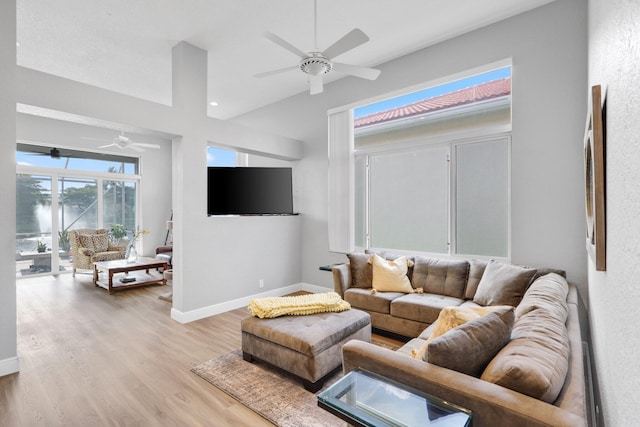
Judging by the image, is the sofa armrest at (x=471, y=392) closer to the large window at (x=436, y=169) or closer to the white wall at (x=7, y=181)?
the large window at (x=436, y=169)

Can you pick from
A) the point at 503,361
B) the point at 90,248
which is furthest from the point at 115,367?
the point at 90,248

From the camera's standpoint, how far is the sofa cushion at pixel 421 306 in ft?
9.61

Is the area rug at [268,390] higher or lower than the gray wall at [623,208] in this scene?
lower

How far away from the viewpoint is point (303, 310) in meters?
2.73

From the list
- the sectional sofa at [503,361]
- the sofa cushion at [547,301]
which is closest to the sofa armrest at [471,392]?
the sectional sofa at [503,361]

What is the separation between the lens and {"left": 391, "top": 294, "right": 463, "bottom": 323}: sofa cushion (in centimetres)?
293

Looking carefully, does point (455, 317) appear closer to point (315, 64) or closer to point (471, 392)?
point (471, 392)

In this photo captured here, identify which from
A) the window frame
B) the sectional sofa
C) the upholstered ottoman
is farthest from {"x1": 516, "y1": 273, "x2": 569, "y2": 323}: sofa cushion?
the upholstered ottoman

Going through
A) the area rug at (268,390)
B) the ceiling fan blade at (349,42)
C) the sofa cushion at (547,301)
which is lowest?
the area rug at (268,390)

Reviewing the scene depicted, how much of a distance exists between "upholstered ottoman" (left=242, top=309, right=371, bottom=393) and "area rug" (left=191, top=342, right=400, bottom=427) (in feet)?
0.34

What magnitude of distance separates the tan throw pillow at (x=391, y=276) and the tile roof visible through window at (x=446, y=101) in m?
1.92

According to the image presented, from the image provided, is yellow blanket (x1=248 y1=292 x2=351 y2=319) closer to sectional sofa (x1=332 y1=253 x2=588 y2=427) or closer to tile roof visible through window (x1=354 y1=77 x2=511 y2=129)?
sectional sofa (x1=332 y1=253 x2=588 y2=427)

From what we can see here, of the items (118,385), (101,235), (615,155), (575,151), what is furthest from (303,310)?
(101,235)

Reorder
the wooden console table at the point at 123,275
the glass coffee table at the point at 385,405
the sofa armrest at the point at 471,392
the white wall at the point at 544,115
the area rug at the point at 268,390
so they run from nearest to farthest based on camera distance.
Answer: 1. the sofa armrest at the point at 471,392
2. the glass coffee table at the point at 385,405
3. the area rug at the point at 268,390
4. the white wall at the point at 544,115
5. the wooden console table at the point at 123,275
